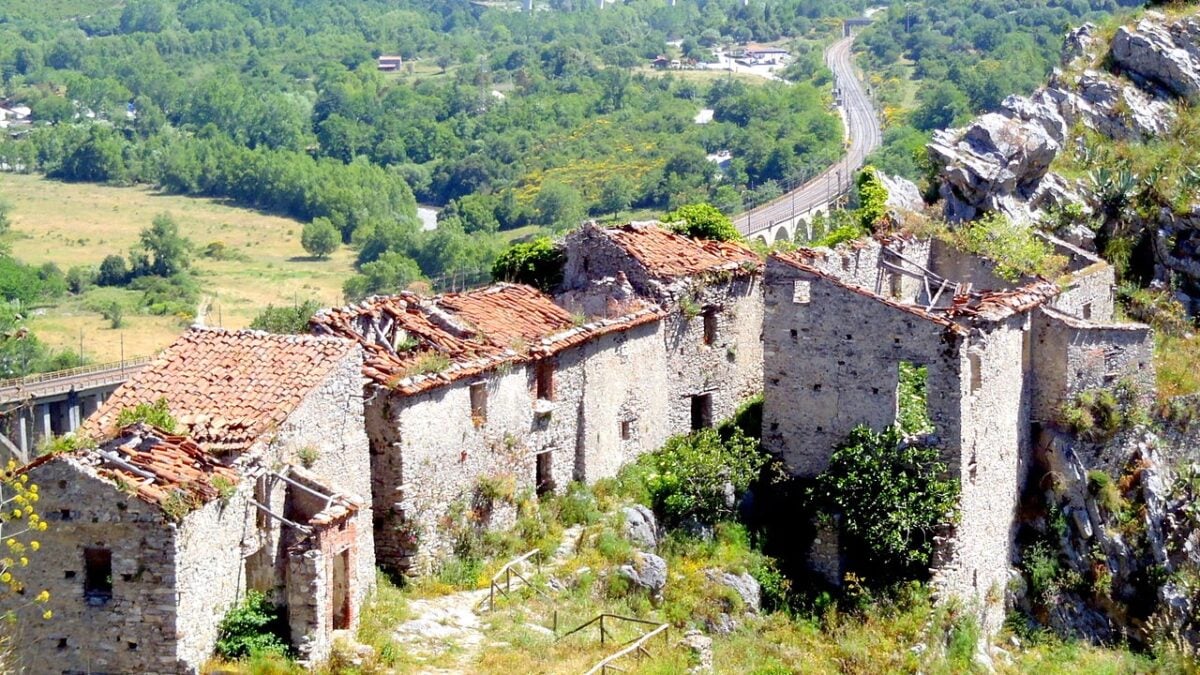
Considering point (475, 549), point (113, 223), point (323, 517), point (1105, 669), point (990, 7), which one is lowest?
point (113, 223)

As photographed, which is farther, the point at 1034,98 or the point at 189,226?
the point at 189,226

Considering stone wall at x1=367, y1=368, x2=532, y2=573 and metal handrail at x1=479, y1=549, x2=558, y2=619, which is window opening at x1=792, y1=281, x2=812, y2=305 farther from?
metal handrail at x1=479, y1=549, x2=558, y2=619

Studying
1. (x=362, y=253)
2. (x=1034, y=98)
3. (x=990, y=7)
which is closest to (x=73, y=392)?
(x=1034, y=98)

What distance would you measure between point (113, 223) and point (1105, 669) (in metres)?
135

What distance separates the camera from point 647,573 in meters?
29.0

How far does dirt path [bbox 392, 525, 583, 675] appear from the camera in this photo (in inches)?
984

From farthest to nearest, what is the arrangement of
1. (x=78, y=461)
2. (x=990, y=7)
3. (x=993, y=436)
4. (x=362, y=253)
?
(x=990, y=7) → (x=362, y=253) → (x=993, y=436) → (x=78, y=461)

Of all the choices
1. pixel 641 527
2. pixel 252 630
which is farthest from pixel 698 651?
pixel 252 630

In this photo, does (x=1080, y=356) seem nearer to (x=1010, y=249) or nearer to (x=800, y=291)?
(x=1010, y=249)

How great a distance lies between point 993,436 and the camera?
31.0 meters

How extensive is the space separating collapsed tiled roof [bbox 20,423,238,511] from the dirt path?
342 cm

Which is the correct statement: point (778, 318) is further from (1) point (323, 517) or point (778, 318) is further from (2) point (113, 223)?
(2) point (113, 223)

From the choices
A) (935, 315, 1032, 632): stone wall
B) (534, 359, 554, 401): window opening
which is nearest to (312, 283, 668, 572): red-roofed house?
(534, 359, 554, 401): window opening

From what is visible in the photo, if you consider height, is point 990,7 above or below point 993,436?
below
